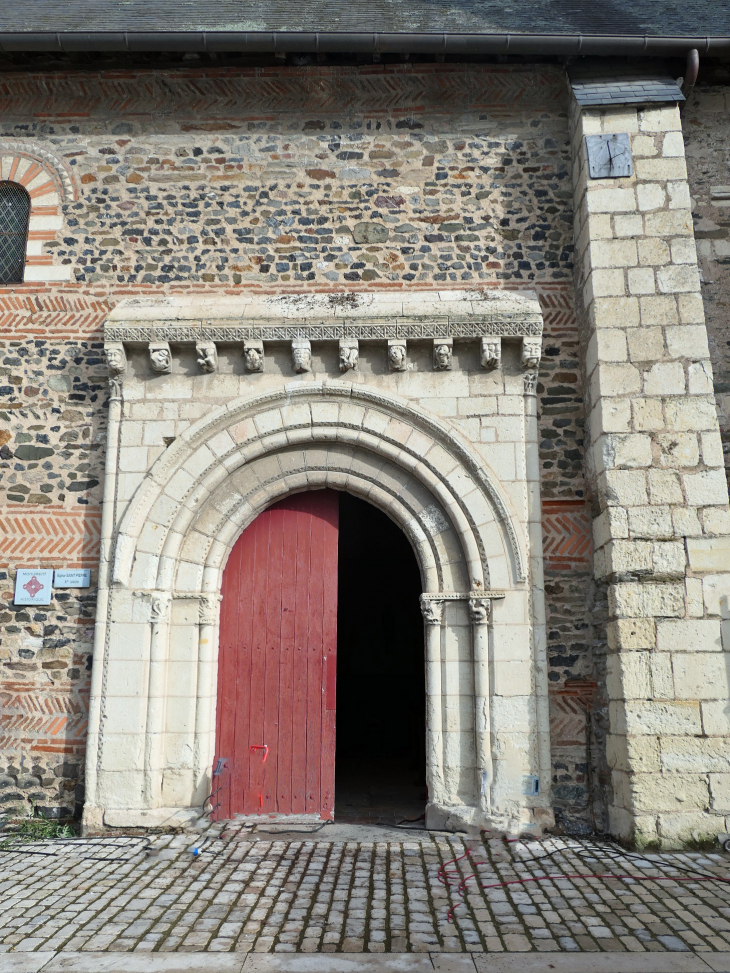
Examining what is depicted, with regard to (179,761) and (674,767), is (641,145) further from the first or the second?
(179,761)

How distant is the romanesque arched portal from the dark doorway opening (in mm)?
3265

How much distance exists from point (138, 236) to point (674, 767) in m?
5.49

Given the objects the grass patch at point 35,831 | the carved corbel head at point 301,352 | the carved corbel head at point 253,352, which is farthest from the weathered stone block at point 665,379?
the grass patch at point 35,831

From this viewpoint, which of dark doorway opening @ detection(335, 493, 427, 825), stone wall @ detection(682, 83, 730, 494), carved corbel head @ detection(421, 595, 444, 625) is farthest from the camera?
dark doorway opening @ detection(335, 493, 427, 825)

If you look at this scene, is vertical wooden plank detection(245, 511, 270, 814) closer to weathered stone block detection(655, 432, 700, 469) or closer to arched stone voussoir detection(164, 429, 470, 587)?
arched stone voussoir detection(164, 429, 470, 587)

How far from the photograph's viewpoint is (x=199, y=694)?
5.11 meters

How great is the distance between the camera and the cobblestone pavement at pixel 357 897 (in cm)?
311

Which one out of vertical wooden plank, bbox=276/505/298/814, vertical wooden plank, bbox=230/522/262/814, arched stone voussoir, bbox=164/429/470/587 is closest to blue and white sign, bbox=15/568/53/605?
arched stone voussoir, bbox=164/429/470/587

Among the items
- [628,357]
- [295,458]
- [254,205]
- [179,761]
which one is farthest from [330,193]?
[179,761]

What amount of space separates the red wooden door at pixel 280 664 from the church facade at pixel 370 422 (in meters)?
0.03

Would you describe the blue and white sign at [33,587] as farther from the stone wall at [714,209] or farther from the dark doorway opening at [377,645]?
the stone wall at [714,209]

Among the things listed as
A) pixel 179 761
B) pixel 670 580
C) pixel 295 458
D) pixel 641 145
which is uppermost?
pixel 641 145

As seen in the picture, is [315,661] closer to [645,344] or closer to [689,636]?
[689,636]

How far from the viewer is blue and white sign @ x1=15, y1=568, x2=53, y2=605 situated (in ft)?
17.6
